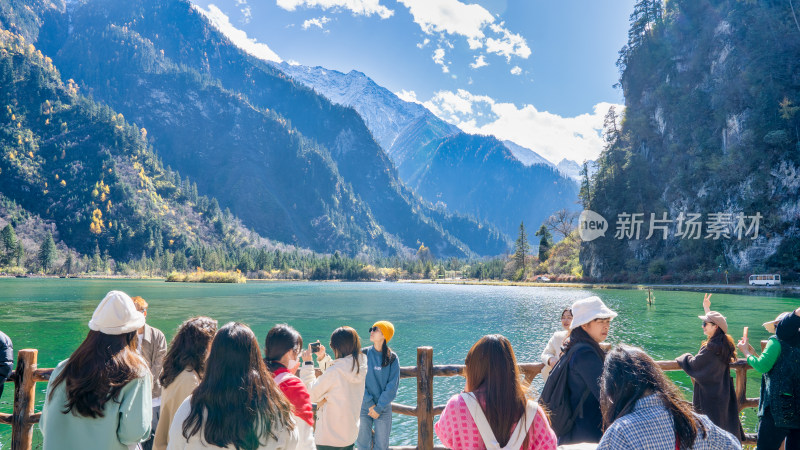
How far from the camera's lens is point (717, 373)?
4.56 m

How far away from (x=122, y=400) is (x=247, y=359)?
3.47ft

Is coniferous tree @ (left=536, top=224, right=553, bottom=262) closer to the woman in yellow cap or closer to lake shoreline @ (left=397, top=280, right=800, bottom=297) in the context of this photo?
lake shoreline @ (left=397, top=280, right=800, bottom=297)

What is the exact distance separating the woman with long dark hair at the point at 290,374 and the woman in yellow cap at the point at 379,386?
6.63ft

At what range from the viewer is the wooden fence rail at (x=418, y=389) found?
17.1ft

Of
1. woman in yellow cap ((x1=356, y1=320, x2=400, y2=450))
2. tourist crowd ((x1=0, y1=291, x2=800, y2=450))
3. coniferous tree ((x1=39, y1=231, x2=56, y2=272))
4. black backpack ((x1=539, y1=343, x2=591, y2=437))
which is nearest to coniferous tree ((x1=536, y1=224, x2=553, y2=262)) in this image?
woman in yellow cap ((x1=356, y1=320, x2=400, y2=450))

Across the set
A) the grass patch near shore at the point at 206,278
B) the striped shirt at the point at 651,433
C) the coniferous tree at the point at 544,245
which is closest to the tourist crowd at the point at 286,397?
A: the striped shirt at the point at 651,433

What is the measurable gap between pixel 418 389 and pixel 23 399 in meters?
4.66

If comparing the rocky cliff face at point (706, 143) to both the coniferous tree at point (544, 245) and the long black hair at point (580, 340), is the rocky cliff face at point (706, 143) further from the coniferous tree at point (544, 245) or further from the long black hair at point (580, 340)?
the long black hair at point (580, 340)

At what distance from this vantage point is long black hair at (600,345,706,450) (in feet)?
7.26

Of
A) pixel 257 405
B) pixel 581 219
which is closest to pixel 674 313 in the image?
pixel 257 405

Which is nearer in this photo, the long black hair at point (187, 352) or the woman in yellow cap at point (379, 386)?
the long black hair at point (187, 352)

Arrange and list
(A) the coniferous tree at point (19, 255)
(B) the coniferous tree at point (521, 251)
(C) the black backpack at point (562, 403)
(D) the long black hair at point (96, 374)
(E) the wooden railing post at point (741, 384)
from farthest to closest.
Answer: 1. (A) the coniferous tree at point (19, 255)
2. (B) the coniferous tree at point (521, 251)
3. (E) the wooden railing post at point (741, 384)
4. (C) the black backpack at point (562, 403)
5. (D) the long black hair at point (96, 374)

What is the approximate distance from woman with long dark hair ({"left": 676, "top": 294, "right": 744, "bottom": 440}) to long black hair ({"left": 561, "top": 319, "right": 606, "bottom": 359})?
5.74 ft

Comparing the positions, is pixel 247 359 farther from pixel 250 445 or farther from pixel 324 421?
pixel 324 421
